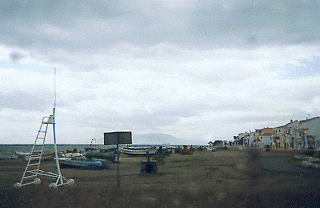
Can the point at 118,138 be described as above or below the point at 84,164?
above

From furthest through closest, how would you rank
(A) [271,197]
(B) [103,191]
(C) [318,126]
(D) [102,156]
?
(D) [102,156]
(C) [318,126]
(B) [103,191]
(A) [271,197]

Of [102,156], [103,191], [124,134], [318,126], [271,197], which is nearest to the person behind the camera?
[271,197]

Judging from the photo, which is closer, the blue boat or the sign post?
the sign post

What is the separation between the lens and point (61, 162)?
86.0ft

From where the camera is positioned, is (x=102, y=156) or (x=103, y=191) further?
(x=102, y=156)

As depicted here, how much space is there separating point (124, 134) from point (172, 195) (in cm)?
482

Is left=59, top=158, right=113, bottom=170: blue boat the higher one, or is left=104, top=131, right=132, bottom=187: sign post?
left=104, top=131, right=132, bottom=187: sign post

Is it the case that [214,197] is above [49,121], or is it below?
below

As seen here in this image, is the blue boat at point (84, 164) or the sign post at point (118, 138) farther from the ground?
the sign post at point (118, 138)

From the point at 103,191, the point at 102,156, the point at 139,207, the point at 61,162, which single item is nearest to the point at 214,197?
the point at 139,207

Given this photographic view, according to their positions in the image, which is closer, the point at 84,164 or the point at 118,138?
the point at 118,138

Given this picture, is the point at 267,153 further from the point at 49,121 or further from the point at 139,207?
the point at 49,121

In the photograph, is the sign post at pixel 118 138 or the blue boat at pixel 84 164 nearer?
the sign post at pixel 118 138

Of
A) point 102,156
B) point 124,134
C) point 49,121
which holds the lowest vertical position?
point 102,156
